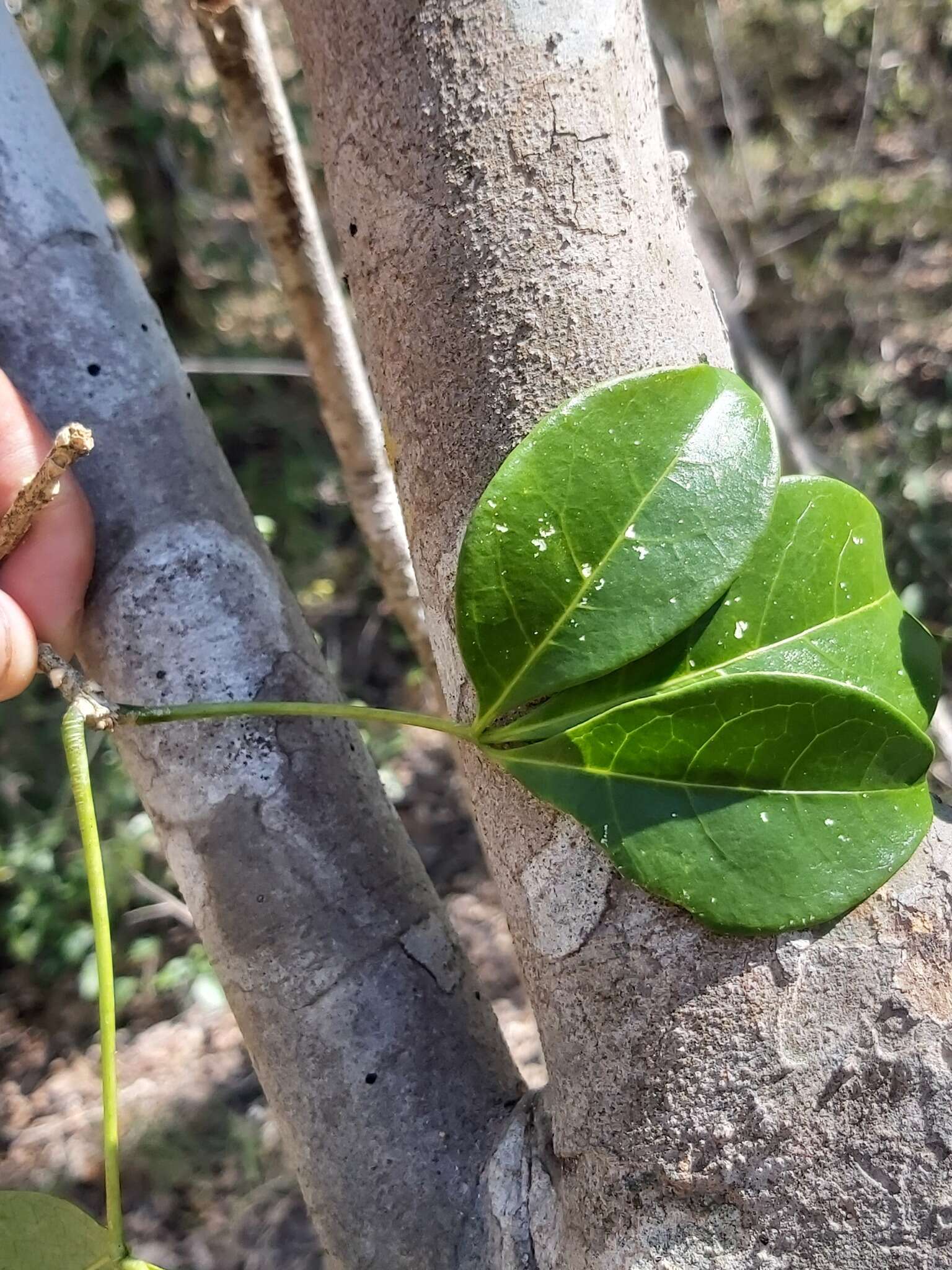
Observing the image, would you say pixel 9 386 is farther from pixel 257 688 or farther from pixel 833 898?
pixel 833 898

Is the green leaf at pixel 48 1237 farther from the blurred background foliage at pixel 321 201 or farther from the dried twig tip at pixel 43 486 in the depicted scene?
the blurred background foliage at pixel 321 201

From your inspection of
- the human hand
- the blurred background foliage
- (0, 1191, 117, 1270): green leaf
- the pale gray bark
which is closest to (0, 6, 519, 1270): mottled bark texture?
the human hand

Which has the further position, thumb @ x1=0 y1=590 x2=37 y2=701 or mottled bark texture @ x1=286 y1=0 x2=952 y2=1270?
thumb @ x1=0 y1=590 x2=37 y2=701

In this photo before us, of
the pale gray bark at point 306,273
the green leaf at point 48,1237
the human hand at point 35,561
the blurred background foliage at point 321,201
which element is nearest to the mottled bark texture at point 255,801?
the human hand at point 35,561

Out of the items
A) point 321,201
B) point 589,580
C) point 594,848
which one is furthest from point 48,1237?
A: point 321,201

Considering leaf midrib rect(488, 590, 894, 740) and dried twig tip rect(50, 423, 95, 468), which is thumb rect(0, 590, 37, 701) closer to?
dried twig tip rect(50, 423, 95, 468)

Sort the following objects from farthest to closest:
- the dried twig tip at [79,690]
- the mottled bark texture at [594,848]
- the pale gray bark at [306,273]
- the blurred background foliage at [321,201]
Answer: the blurred background foliage at [321,201]
the pale gray bark at [306,273]
the dried twig tip at [79,690]
the mottled bark texture at [594,848]
